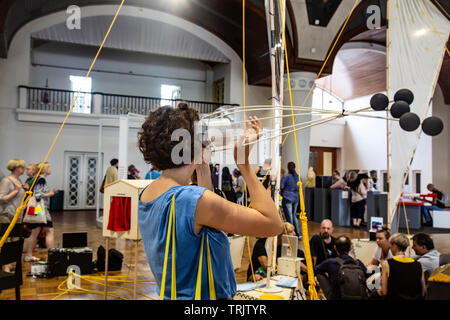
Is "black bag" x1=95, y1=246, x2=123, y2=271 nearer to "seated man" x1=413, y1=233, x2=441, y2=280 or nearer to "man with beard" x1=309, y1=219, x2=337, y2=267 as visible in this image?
"man with beard" x1=309, y1=219, x2=337, y2=267

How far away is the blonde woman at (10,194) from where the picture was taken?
422 cm

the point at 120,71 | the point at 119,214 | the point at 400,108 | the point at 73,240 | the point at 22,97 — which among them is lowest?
the point at 73,240

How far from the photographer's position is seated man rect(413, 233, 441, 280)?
3264 millimetres

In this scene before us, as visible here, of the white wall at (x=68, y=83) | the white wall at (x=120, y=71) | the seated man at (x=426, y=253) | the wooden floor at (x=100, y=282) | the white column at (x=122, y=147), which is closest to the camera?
the seated man at (x=426, y=253)

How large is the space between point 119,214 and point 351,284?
2079 millimetres

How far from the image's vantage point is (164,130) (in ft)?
3.51

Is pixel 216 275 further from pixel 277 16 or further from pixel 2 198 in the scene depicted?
pixel 2 198

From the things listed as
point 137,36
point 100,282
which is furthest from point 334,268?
point 137,36

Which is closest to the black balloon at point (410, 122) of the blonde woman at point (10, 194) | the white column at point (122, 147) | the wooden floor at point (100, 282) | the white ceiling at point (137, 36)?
the wooden floor at point (100, 282)

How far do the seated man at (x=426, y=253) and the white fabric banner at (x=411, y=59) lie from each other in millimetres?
1157

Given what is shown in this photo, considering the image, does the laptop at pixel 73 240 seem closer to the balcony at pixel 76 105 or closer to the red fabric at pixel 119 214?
the red fabric at pixel 119 214

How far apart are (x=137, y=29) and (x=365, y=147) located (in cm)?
1007

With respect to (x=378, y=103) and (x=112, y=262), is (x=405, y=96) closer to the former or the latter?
(x=378, y=103)

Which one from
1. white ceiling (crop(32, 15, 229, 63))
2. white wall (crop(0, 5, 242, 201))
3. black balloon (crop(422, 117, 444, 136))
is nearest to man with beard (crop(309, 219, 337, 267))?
black balloon (crop(422, 117, 444, 136))
